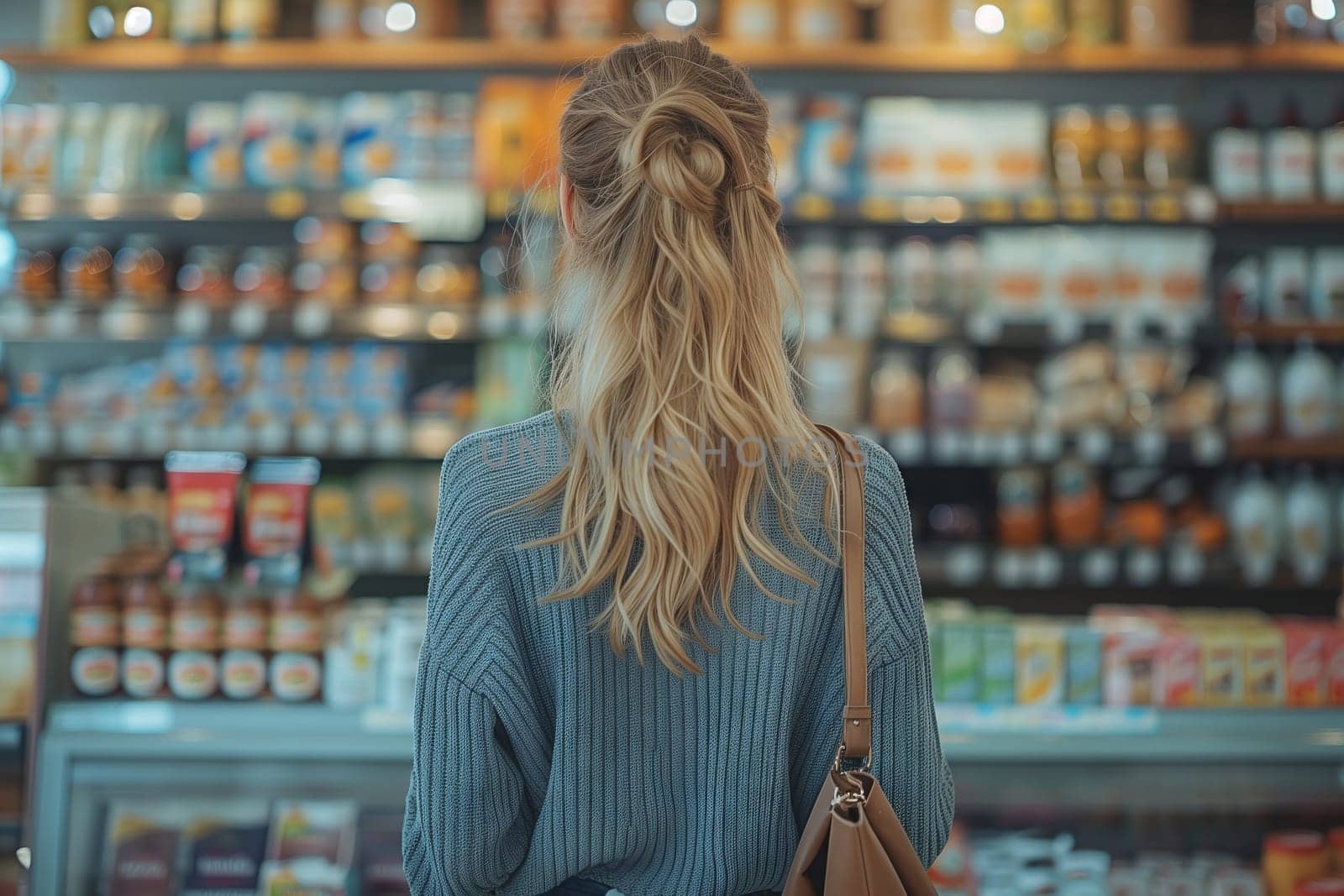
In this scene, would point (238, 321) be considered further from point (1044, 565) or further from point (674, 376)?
point (674, 376)

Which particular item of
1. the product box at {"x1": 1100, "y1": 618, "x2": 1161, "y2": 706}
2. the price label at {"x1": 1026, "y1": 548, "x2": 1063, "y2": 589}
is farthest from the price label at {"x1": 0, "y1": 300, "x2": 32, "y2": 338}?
the product box at {"x1": 1100, "y1": 618, "x2": 1161, "y2": 706}

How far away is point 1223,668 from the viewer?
7.82 feet

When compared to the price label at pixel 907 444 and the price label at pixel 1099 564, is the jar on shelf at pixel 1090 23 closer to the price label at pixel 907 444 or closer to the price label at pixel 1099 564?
the price label at pixel 907 444

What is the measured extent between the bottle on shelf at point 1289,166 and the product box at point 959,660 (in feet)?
6.85

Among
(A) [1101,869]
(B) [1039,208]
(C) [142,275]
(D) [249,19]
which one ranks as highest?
(D) [249,19]

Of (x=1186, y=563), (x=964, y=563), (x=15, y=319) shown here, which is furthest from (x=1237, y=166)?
(x=15, y=319)

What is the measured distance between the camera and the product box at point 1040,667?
240cm

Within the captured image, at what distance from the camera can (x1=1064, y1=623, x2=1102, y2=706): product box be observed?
2.40m

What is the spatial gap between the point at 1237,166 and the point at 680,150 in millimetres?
3174

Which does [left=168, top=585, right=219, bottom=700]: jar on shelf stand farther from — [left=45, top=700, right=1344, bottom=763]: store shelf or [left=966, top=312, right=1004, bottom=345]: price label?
[left=966, top=312, right=1004, bottom=345]: price label

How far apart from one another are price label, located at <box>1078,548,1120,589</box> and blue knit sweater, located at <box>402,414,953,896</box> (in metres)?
2.60

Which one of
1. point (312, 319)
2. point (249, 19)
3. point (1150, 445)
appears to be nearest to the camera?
point (1150, 445)

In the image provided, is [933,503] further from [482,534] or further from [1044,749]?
[482,534]

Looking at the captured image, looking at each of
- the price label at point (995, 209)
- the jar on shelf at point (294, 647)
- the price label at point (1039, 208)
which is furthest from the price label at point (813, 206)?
the jar on shelf at point (294, 647)
